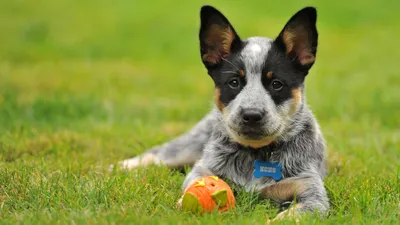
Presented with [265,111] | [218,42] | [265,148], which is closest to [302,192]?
[265,148]

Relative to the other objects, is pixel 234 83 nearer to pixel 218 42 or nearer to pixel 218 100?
pixel 218 100

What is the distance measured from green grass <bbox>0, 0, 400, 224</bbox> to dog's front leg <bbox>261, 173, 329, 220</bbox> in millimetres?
133

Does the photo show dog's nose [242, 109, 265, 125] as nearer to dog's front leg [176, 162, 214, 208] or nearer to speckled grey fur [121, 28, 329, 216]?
speckled grey fur [121, 28, 329, 216]

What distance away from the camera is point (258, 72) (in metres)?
5.39

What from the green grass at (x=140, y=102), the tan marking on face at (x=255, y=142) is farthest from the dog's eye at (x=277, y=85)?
the green grass at (x=140, y=102)

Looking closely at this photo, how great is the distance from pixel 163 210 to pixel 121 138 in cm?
347

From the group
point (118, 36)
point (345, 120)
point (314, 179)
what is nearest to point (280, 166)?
point (314, 179)

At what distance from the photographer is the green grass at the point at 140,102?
5.08 m

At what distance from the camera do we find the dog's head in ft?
17.2

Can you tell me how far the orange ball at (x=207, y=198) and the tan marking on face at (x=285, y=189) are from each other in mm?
482

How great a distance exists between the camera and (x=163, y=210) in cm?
496

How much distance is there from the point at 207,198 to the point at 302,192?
0.90m

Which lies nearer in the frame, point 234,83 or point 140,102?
point 234,83

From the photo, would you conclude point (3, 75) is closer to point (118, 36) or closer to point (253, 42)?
point (118, 36)
